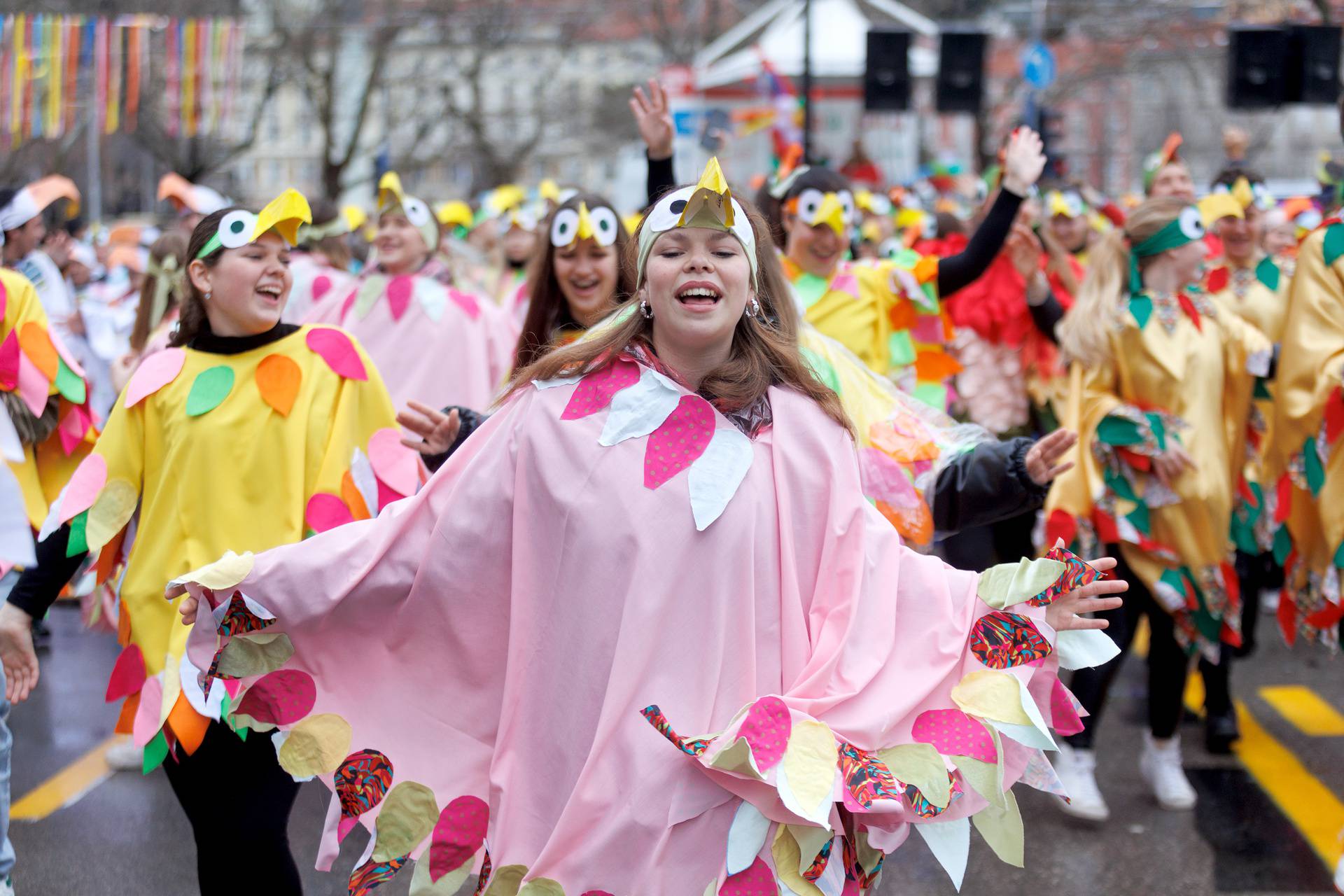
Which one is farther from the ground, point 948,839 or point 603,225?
point 603,225

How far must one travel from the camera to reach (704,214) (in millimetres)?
2891

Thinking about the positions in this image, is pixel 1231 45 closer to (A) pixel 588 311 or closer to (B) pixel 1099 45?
(A) pixel 588 311

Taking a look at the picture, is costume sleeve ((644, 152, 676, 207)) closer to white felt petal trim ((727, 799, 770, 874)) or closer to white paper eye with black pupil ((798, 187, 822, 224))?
white paper eye with black pupil ((798, 187, 822, 224))

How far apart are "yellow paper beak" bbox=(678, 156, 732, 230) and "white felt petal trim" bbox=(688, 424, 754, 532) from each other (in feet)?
1.36

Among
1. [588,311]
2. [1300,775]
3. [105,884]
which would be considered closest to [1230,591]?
[1300,775]

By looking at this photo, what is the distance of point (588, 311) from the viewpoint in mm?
5102

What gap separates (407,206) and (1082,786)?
12.4 ft

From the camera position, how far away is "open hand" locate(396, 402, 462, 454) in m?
3.64

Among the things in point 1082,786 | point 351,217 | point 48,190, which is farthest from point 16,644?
point 351,217

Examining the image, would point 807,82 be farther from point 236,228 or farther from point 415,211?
point 236,228

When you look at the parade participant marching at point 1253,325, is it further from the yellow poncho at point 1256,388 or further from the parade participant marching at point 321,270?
the parade participant marching at point 321,270

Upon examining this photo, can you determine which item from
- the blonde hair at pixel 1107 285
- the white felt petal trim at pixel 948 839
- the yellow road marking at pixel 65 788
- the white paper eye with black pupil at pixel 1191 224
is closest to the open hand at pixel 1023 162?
the blonde hair at pixel 1107 285

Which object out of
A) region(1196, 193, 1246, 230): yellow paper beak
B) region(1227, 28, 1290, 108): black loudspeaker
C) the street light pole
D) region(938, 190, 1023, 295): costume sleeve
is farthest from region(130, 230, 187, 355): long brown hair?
region(1227, 28, 1290, 108): black loudspeaker

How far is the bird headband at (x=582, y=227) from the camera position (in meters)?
5.16
